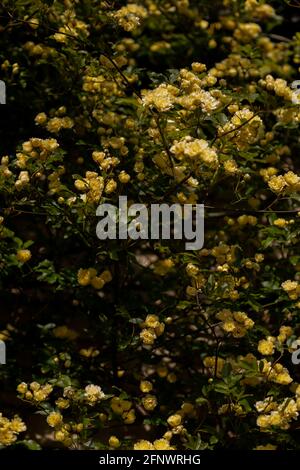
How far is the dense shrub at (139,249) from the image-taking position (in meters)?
2.24

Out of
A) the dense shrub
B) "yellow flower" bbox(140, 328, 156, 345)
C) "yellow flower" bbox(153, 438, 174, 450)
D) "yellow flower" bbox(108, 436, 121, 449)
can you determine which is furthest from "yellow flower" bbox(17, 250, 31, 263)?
"yellow flower" bbox(153, 438, 174, 450)

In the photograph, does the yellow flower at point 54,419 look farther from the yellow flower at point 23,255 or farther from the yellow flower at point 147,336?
the yellow flower at point 23,255

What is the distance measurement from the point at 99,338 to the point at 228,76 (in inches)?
52.1

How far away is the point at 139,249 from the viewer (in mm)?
3330

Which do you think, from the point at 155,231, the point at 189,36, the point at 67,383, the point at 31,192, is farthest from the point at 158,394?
the point at 189,36

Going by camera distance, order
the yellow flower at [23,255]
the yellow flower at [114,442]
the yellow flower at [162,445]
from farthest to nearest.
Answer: the yellow flower at [23,255], the yellow flower at [114,442], the yellow flower at [162,445]

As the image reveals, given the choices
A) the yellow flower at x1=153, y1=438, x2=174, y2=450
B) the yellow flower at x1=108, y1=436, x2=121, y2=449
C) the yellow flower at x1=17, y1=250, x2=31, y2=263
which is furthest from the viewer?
the yellow flower at x1=17, y1=250, x2=31, y2=263

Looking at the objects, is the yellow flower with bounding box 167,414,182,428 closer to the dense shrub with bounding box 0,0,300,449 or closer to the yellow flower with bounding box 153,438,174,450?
the dense shrub with bounding box 0,0,300,449

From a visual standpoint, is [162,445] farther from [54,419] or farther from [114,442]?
[54,419]

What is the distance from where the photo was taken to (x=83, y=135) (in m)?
2.87

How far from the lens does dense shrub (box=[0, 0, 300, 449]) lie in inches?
88.2

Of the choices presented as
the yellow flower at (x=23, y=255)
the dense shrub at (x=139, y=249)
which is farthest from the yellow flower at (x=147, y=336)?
the yellow flower at (x=23, y=255)

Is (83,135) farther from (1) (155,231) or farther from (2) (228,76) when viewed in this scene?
(2) (228,76)
